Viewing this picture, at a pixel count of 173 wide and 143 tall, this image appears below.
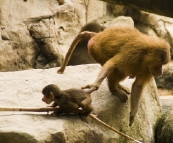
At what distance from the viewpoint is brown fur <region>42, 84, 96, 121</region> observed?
4.04 metres

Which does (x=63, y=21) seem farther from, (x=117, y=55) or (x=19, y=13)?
(x=117, y=55)

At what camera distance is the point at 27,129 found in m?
3.66

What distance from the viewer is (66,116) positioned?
13.7 feet

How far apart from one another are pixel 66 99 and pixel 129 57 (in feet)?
3.29

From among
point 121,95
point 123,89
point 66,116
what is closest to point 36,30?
point 123,89

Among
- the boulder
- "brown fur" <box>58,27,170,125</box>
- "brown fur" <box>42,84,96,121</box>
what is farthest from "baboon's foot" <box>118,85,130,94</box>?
"brown fur" <box>42,84,96,121</box>

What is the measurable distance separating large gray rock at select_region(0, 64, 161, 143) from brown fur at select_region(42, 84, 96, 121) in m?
0.11

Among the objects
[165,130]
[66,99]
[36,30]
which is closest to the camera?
[66,99]

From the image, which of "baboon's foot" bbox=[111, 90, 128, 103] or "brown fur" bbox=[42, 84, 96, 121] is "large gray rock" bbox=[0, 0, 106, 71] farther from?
"brown fur" bbox=[42, 84, 96, 121]

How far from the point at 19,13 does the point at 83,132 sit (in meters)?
5.74

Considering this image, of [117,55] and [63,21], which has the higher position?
[117,55]

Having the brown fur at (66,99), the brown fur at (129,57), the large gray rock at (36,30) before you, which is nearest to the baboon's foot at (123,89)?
the brown fur at (129,57)

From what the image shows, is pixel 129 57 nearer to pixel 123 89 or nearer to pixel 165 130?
pixel 123 89

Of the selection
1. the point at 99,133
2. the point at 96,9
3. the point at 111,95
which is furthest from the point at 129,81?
the point at 96,9
